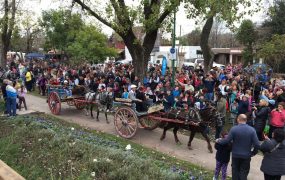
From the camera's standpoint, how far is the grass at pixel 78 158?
7375 mm

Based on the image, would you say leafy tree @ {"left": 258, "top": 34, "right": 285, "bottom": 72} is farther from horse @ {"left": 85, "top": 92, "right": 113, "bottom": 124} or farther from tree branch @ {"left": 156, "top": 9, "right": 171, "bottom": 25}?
horse @ {"left": 85, "top": 92, "right": 113, "bottom": 124}

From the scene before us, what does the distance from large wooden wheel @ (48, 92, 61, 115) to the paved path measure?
321 mm

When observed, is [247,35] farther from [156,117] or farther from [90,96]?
[156,117]

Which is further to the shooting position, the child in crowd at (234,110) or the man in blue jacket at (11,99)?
the man in blue jacket at (11,99)

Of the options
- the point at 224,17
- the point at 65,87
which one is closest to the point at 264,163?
the point at 224,17

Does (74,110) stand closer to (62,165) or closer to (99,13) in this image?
(99,13)

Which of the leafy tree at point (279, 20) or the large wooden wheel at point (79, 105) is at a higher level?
the leafy tree at point (279, 20)

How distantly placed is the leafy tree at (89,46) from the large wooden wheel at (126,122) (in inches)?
1070

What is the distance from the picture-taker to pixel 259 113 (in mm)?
10898

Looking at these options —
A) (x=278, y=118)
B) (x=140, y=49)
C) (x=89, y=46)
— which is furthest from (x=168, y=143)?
(x=89, y=46)

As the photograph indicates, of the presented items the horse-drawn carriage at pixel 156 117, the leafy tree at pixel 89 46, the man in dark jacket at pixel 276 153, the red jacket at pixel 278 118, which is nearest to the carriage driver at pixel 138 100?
the horse-drawn carriage at pixel 156 117

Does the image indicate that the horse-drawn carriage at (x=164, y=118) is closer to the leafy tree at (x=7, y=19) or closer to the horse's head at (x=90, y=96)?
the horse's head at (x=90, y=96)

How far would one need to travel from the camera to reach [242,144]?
710 cm

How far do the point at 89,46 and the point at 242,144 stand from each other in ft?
107
